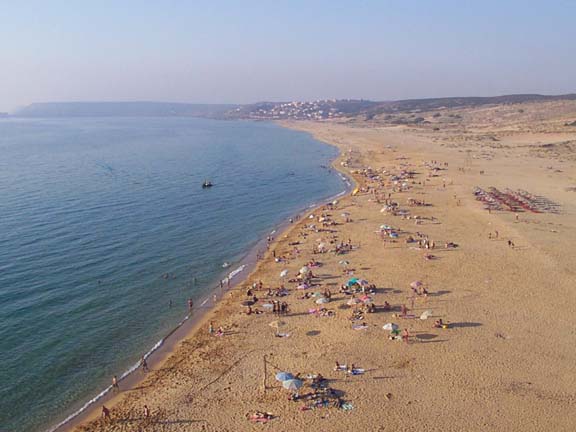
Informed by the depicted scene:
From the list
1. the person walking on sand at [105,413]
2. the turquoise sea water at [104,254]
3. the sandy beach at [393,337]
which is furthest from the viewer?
the turquoise sea water at [104,254]

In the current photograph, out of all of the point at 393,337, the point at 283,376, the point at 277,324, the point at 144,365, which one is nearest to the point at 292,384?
the point at 283,376

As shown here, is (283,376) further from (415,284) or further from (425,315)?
(415,284)

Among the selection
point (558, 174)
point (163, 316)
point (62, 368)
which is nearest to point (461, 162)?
point (558, 174)

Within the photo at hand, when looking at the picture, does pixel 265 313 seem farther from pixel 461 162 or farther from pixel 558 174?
pixel 461 162

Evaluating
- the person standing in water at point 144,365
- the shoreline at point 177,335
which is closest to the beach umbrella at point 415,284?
the shoreline at point 177,335

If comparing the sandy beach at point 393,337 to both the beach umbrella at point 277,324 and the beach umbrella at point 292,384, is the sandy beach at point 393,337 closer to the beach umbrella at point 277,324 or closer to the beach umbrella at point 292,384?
the beach umbrella at point 277,324

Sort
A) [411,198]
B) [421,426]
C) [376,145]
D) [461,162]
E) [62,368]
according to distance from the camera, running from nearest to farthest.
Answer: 1. [421,426]
2. [62,368]
3. [411,198]
4. [461,162]
5. [376,145]

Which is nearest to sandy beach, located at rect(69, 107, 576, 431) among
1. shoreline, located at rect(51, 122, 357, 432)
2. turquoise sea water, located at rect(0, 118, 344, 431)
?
shoreline, located at rect(51, 122, 357, 432)
